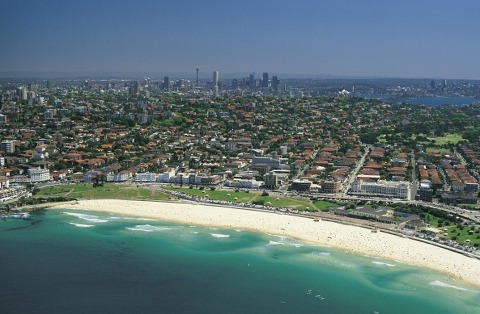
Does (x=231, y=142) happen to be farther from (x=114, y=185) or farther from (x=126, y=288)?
(x=126, y=288)

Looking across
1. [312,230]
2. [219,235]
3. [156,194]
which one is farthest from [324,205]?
[156,194]

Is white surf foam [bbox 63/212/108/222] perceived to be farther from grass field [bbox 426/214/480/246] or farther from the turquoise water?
grass field [bbox 426/214/480/246]

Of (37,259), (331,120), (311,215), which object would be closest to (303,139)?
(331,120)

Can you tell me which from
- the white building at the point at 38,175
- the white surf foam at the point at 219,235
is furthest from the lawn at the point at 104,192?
the white surf foam at the point at 219,235

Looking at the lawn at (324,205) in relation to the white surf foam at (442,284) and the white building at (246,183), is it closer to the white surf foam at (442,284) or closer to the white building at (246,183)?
the white building at (246,183)

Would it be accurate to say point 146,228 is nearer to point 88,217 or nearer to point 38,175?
point 88,217
